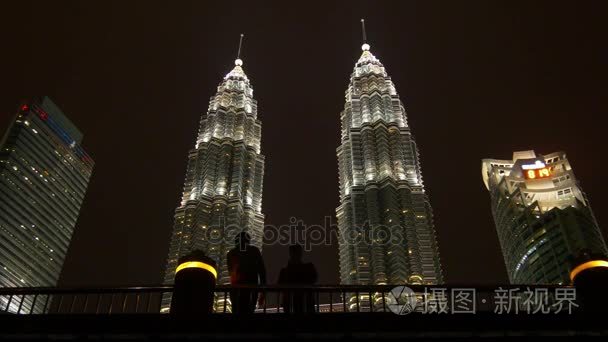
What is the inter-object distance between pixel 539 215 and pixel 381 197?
38435 millimetres

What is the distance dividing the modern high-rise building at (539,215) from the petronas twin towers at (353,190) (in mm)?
25502

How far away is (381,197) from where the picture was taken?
115 meters

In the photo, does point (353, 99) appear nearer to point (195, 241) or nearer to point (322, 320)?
point (195, 241)

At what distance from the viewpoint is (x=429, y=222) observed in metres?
115

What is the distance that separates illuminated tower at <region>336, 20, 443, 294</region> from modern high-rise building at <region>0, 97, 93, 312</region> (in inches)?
3072

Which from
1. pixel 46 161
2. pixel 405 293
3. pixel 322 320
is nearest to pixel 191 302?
pixel 322 320

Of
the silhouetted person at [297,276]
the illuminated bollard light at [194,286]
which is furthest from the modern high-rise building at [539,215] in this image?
the illuminated bollard light at [194,286]

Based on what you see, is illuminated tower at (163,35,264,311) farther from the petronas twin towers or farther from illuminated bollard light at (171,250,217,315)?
illuminated bollard light at (171,250,217,315)

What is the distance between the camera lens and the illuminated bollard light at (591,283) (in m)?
14.4

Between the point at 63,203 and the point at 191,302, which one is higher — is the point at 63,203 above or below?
above

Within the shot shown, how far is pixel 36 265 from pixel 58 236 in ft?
49.6

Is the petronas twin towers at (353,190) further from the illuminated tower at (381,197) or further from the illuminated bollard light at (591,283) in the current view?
the illuminated bollard light at (591,283)

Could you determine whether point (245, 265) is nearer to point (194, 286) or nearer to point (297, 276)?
point (297, 276)

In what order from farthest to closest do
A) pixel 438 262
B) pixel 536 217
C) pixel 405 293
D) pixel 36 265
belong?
pixel 36 265 < pixel 536 217 < pixel 438 262 < pixel 405 293
